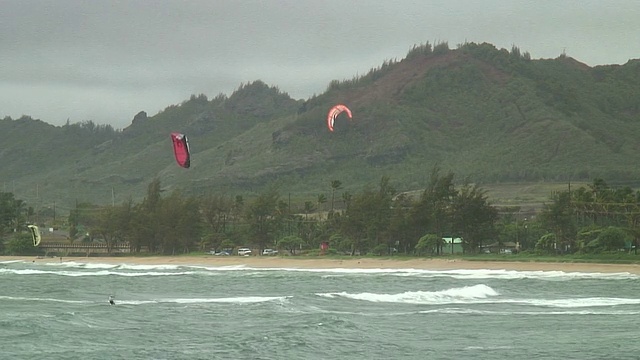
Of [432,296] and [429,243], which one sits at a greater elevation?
[429,243]

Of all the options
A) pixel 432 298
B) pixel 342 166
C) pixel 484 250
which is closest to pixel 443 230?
pixel 484 250

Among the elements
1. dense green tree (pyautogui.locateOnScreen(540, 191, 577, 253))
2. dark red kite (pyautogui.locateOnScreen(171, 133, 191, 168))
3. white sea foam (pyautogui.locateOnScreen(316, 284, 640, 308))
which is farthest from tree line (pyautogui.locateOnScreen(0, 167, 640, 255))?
dark red kite (pyautogui.locateOnScreen(171, 133, 191, 168))

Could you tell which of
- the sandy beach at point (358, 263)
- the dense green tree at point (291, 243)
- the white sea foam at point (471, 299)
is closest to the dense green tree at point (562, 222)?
the sandy beach at point (358, 263)

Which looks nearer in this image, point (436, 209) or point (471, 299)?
point (471, 299)

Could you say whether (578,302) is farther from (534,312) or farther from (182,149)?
(182,149)

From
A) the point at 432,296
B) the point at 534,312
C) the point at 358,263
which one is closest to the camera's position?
the point at 534,312

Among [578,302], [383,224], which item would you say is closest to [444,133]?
[383,224]

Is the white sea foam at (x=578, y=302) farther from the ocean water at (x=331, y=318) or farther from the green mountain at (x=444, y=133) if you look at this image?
the green mountain at (x=444, y=133)

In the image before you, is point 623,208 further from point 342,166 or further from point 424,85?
point 424,85
